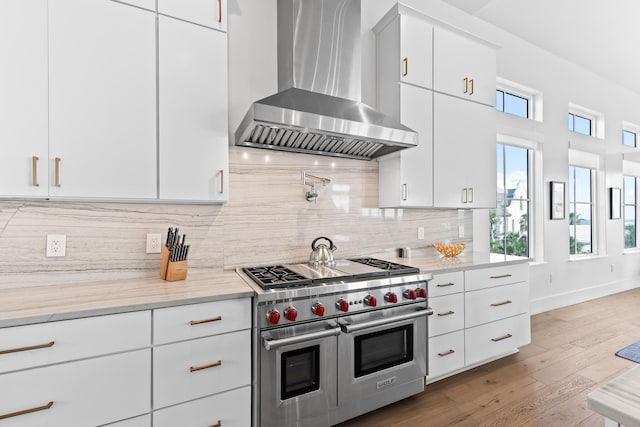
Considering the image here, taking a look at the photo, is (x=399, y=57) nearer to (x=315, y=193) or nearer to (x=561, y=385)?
(x=315, y=193)

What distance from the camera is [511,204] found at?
13.1 feet

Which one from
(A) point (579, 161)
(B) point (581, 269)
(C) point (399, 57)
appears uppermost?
(C) point (399, 57)

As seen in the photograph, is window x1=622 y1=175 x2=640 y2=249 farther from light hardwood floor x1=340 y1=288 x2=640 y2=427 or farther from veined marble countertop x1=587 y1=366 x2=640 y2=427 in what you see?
veined marble countertop x1=587 y1=366 x2=640 y2=427

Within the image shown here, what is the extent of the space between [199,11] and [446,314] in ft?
8.33

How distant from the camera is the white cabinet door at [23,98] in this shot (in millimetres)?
1432

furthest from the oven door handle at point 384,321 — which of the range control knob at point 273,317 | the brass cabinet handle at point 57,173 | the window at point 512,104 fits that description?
the window at point 512,104

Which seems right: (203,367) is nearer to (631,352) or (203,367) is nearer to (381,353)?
(381,353)

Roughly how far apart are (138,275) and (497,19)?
4327 millimetres

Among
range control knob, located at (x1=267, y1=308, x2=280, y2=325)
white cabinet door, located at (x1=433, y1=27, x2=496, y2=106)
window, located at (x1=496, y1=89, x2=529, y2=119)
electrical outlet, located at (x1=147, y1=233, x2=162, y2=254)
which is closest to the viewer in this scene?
range control knob, located at (x1=267, y1=308, x2=280, y2=325)

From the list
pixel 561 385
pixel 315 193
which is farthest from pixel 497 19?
pixel 561 385

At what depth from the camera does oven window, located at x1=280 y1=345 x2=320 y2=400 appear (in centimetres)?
172

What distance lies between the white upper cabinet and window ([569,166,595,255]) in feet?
16.8

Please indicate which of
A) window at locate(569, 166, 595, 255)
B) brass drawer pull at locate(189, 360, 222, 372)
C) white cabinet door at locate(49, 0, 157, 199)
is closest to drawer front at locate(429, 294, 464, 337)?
brass drawer pull at locate(189, 360, 222, 372)

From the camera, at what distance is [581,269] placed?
183 inches
